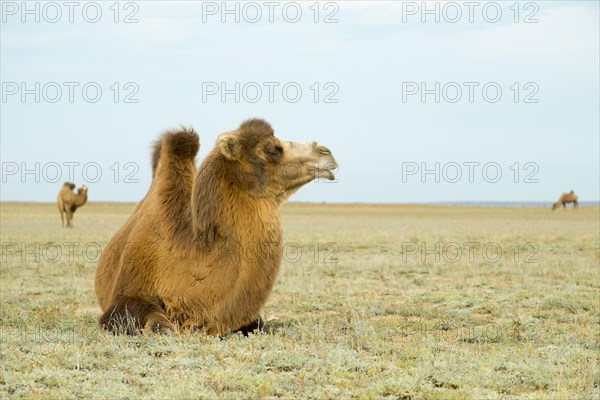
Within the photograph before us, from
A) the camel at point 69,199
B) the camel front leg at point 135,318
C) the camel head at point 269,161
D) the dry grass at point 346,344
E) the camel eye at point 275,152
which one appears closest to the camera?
the dry grass at point 346,344

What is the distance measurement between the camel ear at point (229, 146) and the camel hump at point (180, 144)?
1.09 m

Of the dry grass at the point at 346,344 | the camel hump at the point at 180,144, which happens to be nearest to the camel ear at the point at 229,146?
the camel hump at the point at 180,144

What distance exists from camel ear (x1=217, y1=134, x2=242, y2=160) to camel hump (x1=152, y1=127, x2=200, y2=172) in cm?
109

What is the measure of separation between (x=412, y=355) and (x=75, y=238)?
75.0ft

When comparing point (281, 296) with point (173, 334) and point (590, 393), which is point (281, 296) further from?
point (590, 393)

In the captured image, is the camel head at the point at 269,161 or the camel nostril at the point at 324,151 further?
the camel nostril at the point at 324,151

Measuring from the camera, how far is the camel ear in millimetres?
7246

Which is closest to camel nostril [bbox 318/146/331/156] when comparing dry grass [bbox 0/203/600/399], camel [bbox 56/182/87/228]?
dry grass [bbox 0/203/600/399]

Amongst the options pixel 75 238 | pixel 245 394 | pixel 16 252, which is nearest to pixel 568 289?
pixel 245 394

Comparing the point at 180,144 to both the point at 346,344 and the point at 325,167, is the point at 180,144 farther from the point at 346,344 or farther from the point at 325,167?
the point at 346,344

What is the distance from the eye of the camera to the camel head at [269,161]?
733 cm

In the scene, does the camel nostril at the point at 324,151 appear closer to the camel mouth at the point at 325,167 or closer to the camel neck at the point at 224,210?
the camel mouth at the point at 325,167

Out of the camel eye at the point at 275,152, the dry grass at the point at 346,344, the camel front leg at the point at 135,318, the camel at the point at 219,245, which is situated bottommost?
the dry grass at the point at 346,344

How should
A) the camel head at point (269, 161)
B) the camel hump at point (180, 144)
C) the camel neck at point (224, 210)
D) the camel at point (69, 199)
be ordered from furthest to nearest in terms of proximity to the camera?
1. the camel at point (69, 199)
2. the camel hump at point (180, 144)
3. the camel head at point (269, 161)
4. the camel neck at point (224, 210)
